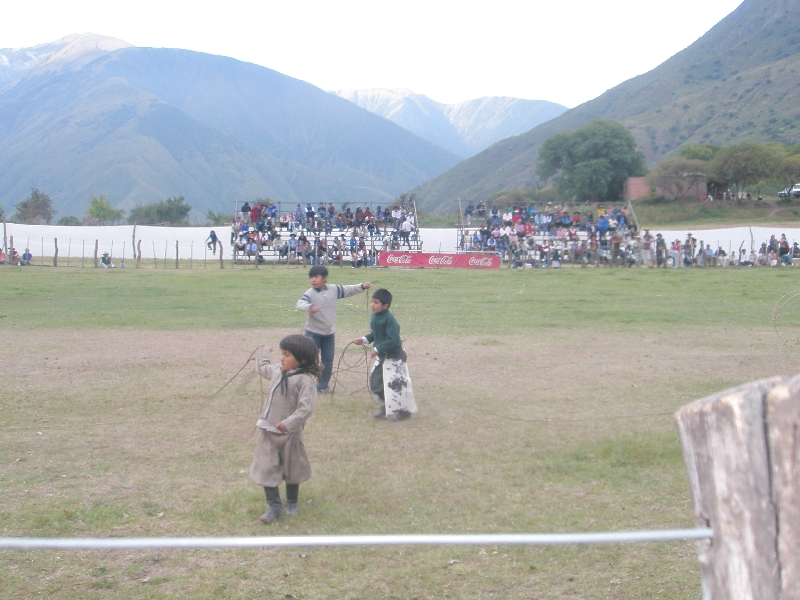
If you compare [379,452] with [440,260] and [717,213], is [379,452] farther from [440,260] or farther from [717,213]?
[717,213]

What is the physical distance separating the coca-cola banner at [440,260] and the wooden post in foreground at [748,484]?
28.2 m

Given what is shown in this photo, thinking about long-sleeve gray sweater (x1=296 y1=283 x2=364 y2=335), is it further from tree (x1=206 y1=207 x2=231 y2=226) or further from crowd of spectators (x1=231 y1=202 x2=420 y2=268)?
tree (x1=206 y1=207 x2=231 y2=226)


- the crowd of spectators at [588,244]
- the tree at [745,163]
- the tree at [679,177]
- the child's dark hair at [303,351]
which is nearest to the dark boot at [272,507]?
the child's dark hair at [303,351]

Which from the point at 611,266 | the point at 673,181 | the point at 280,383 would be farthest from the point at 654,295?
the point at 673,181

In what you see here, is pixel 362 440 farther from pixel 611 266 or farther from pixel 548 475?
pixel 611 266

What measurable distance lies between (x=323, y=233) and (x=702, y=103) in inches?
3115

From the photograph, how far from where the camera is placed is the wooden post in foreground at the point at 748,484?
152 cm

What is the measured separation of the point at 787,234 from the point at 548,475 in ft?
110

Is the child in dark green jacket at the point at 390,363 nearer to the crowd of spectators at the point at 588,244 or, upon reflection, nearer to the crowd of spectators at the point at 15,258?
the crowd of spectators at the point at 588,244

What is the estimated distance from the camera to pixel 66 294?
19594 millimetres

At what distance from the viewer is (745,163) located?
5078 centimetres

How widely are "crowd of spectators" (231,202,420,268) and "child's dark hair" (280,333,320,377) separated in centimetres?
2521

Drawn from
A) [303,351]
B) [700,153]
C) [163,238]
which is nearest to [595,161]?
[700,153]

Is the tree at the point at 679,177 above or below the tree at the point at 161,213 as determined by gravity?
above
